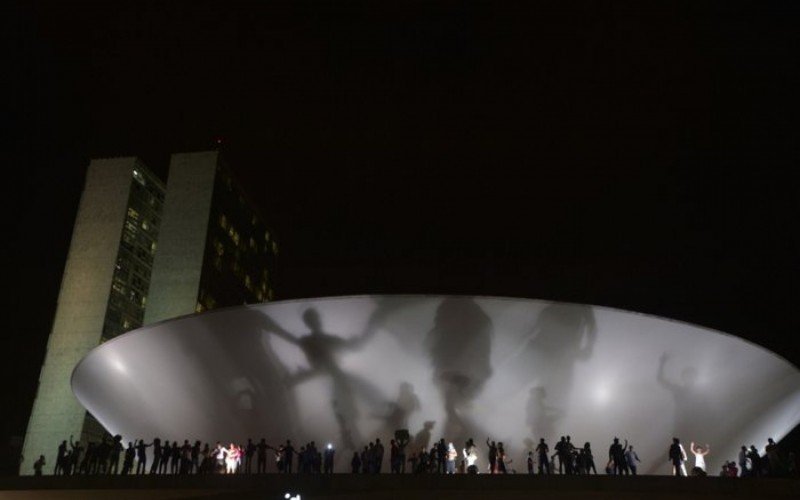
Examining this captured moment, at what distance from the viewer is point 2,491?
16812mm

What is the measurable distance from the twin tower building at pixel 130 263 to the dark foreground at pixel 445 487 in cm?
3843

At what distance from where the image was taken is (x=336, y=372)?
17734mm

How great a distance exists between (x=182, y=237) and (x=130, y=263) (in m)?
4.22

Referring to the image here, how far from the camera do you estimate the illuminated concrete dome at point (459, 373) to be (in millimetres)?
16953

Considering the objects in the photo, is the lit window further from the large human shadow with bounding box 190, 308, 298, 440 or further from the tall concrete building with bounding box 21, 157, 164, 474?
the large human shadow with bounding box 190, 308, 298, 440

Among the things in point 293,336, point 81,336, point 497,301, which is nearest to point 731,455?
point 497,301

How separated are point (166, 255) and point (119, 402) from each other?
39939 millimetres

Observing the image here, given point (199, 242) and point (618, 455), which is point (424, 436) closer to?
point (618, 455)

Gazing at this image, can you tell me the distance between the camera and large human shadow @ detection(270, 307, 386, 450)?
1737cm

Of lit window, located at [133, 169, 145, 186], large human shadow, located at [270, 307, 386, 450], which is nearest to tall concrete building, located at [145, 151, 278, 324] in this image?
lit window, located at [133, 169, 145, 186]

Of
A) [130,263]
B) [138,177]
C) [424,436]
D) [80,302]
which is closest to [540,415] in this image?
[424,436]

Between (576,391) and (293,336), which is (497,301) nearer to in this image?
(576,391)

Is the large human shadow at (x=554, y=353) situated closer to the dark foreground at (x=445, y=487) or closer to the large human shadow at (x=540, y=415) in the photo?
the large human shadow at (x=540, y=415)

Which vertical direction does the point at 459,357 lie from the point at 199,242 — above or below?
below
